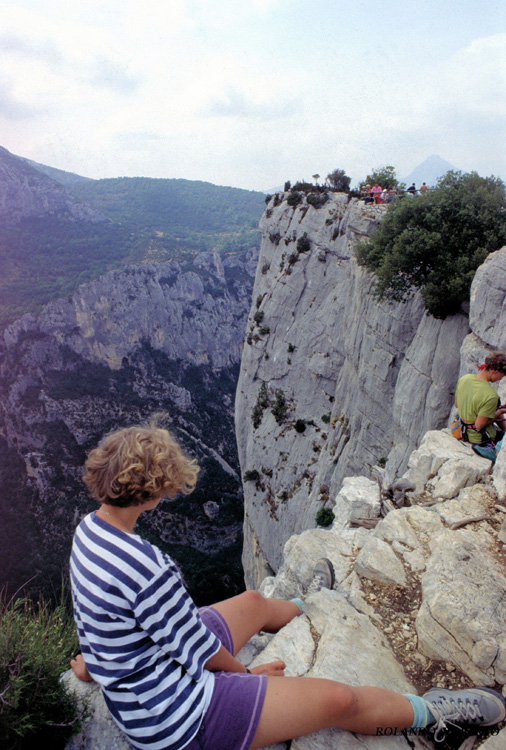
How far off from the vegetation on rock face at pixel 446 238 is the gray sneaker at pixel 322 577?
7.90 metres

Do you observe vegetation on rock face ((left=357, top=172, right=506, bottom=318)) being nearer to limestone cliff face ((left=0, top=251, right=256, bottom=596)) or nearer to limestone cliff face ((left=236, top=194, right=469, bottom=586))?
limestone cliff face ((left=236, top=194, right=469, bottom=586))

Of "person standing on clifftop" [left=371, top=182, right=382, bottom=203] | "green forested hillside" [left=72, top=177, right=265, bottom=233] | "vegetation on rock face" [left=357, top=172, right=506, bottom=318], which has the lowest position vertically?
"vegetation on rock face" [left=357, top=172, right=506, bottom=318]

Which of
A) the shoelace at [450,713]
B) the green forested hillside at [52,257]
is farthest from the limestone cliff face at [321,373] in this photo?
the green forested hillside at [52,257]

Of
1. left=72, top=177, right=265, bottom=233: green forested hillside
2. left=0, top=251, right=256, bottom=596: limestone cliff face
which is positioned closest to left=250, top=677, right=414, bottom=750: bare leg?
left=0, top=251, right=256, bottom=596: limestone cliff face

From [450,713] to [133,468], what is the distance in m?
3.12

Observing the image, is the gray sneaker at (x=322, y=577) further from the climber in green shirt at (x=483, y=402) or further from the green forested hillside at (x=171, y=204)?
the green forested hillside at (x=171, y=204)

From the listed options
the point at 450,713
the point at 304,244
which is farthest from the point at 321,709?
the point at 304,244

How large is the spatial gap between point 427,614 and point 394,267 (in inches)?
390

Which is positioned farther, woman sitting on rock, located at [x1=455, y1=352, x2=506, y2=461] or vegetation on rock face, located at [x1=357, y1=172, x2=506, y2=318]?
vegetation on rock face, located at [x1=357, y1=172, x2=506, y2=318]

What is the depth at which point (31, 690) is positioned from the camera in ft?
8.45

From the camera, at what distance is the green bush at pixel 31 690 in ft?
7.80

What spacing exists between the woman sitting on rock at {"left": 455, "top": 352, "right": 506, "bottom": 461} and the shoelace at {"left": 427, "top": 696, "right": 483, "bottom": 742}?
3.98m

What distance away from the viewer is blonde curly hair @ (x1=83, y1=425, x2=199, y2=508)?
2.41m

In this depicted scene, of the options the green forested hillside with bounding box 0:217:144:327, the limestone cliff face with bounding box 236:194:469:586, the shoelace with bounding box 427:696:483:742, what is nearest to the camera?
the shoelace with bounding box 427:696:483:742
